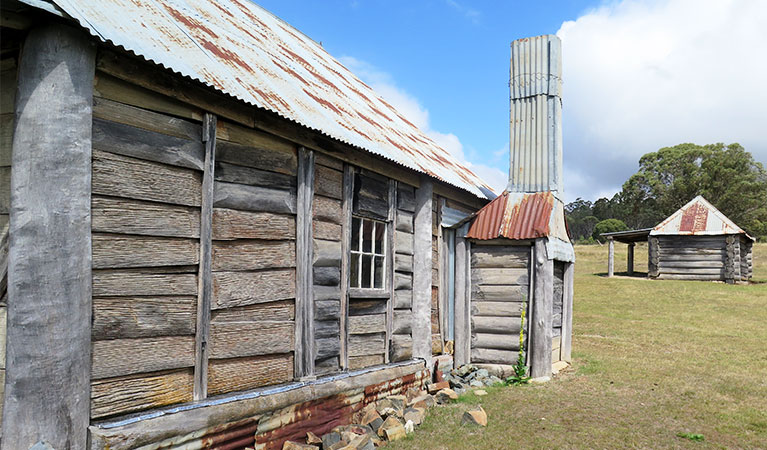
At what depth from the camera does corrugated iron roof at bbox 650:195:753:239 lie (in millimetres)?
25031

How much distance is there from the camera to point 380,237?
7379 mm

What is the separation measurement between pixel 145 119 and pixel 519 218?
6563 mm

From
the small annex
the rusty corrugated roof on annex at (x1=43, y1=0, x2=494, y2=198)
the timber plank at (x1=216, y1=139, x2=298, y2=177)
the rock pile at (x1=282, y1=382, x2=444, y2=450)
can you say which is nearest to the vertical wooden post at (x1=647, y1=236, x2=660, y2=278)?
the small annex

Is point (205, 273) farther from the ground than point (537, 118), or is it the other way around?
point (537, 118)

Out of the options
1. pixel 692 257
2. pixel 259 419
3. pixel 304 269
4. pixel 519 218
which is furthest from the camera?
pixel 692 257

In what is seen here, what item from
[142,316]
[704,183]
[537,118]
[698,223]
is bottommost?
[142,316]

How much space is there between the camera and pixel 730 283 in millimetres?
24359

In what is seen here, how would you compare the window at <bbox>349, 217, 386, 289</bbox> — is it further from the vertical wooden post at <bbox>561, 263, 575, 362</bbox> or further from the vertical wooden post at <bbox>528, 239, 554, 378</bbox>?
the vertical wooden post at <bbox>561, 263, 575, 362</bbox>

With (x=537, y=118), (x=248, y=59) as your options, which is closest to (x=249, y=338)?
(x=248, y=59)

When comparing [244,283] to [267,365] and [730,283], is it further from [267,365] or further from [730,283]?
[730,283]

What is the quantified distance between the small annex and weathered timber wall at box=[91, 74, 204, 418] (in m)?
24.8

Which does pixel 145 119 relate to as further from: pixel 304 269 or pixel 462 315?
pixel 462 315

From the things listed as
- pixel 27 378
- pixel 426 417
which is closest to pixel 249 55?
pixel 27 378

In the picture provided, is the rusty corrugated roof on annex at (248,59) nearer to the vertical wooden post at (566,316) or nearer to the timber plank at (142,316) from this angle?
the timber plank at (142,316)
